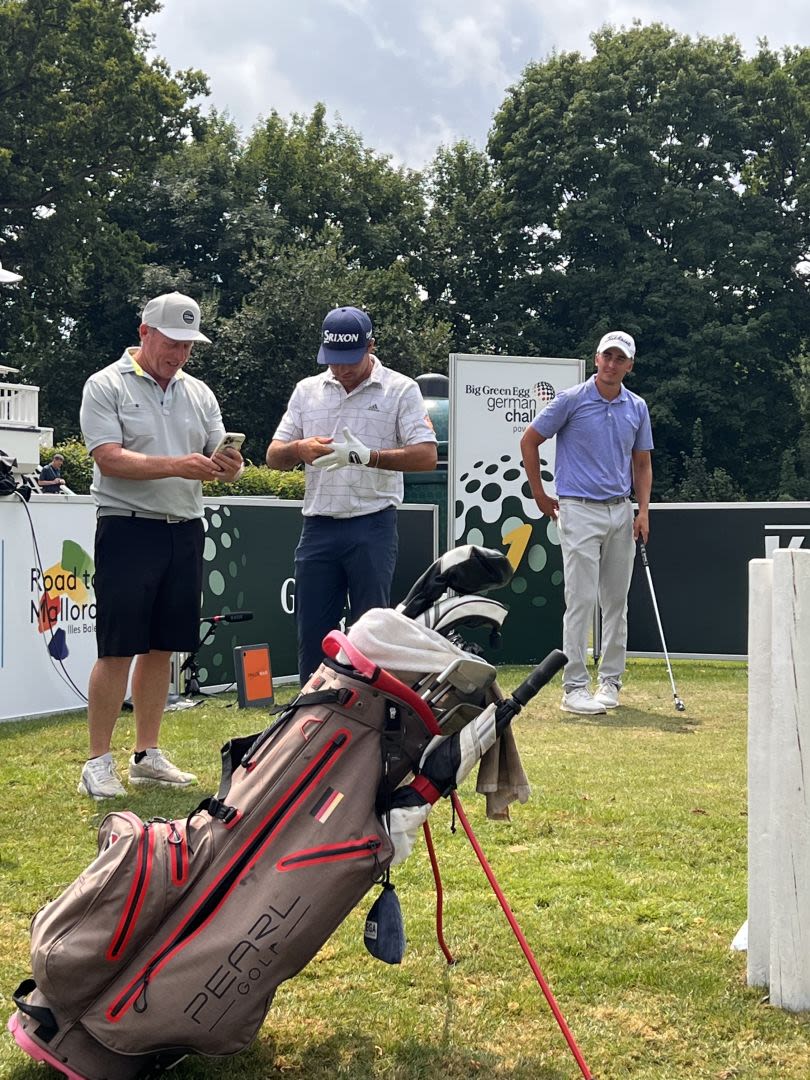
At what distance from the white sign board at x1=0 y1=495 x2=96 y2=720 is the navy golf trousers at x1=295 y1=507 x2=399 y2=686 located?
2.84 meters

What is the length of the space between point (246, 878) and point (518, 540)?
8.16 m

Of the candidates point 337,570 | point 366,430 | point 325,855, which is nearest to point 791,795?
point 325,855

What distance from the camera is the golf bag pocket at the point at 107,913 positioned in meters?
2.31

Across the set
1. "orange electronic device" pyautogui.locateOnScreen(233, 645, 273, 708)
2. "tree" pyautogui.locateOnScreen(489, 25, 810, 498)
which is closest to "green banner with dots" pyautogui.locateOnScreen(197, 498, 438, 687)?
"orange electronic device" pyautogui.locateOnScreen(233, 645, 273, 708)

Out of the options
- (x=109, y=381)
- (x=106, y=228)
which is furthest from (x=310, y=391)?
(x=106, y=228)

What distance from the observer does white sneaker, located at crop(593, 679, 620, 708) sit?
24.2ft

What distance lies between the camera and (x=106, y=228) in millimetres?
37688

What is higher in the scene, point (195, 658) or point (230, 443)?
point (230, 443)

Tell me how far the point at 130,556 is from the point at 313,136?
149ft

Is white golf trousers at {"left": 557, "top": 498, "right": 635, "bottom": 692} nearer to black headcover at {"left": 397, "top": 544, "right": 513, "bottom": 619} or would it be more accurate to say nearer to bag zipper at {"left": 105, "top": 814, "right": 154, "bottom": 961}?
black headcover at {"left": 397, "top": 544, "right": 513, "bottom": 619}

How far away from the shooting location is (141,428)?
4750 millimetres

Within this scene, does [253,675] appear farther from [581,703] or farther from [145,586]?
[145,586]

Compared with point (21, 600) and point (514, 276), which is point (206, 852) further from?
point (514, 276)

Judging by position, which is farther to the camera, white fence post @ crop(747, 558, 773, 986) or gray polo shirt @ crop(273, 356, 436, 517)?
gray polo shirt @ crop(273, 356, 436, 517)
